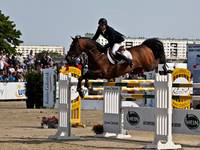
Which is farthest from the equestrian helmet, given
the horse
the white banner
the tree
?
the tree

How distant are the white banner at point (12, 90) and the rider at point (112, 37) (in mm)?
18674

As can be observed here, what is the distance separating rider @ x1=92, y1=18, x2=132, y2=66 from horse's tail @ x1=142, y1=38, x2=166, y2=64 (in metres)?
1.51

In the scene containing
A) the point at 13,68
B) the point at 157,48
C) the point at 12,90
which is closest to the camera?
the point at 157,48

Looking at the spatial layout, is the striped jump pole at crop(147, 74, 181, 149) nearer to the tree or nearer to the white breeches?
the white breeches

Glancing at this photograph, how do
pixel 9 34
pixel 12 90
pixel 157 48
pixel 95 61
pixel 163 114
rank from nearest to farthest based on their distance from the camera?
pixel 163 114
pixel 95 61
pixel 157 48
pixel 12 90
pixel 9 34

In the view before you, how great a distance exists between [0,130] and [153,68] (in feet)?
14.6

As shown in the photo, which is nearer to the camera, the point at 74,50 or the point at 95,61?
the point at 74,50

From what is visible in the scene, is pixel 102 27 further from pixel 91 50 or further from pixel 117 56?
pixel 117 56

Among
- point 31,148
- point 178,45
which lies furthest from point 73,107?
point 178,45

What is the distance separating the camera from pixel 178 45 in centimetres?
6369

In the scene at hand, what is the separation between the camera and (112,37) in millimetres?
14164

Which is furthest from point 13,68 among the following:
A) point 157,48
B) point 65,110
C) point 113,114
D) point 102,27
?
point 102,27

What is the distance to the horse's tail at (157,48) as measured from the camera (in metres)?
15.7

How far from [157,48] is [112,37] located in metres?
1.98
